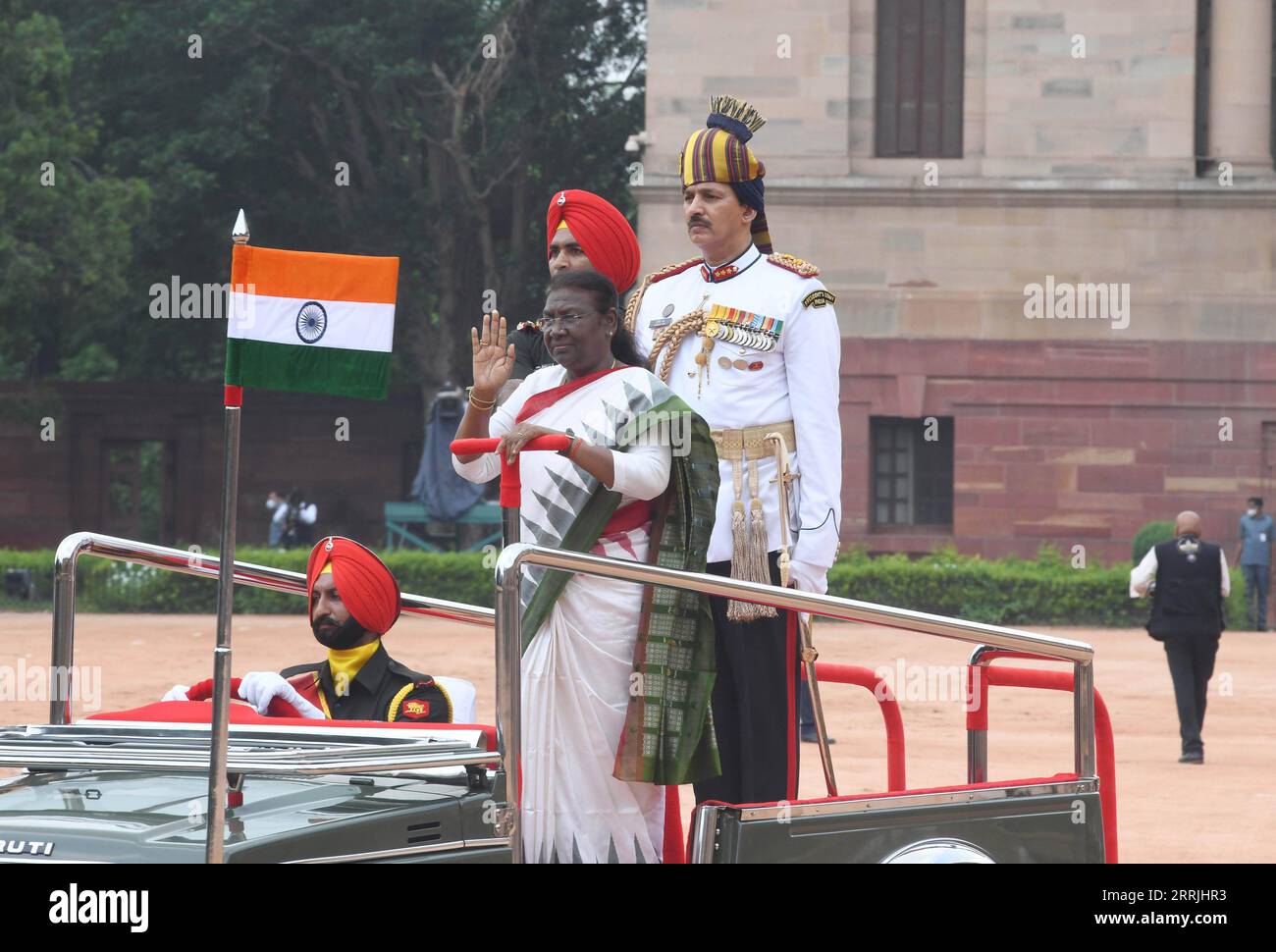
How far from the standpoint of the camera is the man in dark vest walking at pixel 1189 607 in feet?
40.6

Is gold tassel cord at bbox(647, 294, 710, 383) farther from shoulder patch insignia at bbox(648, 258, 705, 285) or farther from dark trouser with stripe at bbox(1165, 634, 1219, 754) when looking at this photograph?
dark trouser with stripe at bbox(1165, 634, 1219, 754)

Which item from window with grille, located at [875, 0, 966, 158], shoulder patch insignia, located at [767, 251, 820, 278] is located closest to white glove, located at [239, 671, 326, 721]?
shoulder patch insignia, located at [767, 251, 820, 278]

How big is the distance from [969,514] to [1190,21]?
6812mm

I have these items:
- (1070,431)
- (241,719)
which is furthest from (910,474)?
(241,719)

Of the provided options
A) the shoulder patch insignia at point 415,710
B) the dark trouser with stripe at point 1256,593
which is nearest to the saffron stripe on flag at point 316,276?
the shoulder patch insignia at point 415,710

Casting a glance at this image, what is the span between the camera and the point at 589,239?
4.84 metres

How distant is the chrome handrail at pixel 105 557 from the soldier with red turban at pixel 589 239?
82 centimetres

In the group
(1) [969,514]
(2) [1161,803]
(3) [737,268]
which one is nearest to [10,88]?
(1) [969,514]

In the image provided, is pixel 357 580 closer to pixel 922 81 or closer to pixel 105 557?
pixel 105 557

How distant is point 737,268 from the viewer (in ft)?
17.1

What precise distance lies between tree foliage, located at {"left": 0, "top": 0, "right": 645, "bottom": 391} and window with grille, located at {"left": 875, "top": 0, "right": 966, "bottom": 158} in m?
9.01

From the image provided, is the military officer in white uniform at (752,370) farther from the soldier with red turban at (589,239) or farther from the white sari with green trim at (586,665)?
the white sari with green trim at (586,665)

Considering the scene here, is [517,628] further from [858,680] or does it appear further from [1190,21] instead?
[1190,21]

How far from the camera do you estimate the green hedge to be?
2123 cm
